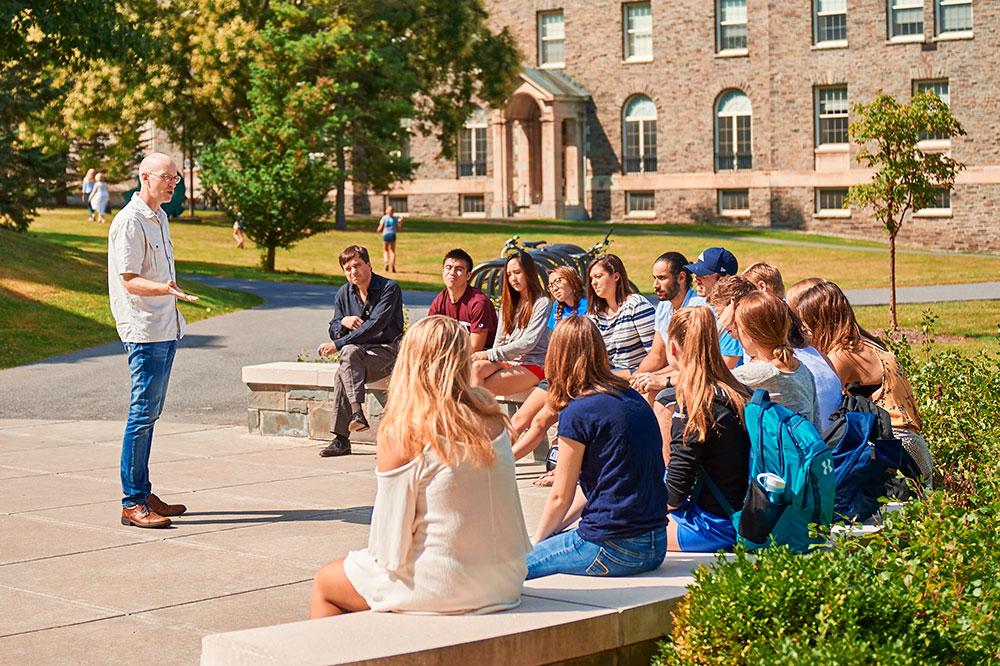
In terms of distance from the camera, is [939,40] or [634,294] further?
[939,40]

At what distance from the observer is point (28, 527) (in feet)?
26.7

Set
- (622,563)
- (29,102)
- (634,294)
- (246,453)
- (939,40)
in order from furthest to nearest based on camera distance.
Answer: (939,40) < (29,102) < (246,453) < (634,294) < (622,563)

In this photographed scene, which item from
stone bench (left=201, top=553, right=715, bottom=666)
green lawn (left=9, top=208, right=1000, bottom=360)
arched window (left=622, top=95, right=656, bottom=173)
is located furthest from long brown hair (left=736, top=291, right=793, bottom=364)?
arched window (left=622, top=95, right=656, bottom=173)

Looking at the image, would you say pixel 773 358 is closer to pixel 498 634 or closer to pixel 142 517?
pixel 498 634

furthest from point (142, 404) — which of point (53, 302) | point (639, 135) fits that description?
point (639, 135)

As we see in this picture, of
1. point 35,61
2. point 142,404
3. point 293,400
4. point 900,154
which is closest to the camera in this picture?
point 142,404

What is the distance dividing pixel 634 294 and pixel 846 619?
585 centimetres

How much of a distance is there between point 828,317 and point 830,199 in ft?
138

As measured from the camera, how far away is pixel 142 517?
8141 mm

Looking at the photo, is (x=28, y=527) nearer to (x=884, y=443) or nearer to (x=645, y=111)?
(x=884, y=443)

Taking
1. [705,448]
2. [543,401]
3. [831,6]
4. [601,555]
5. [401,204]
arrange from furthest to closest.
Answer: [401,204] → [831,6] → [543,401] → [705,448] → [601,555]

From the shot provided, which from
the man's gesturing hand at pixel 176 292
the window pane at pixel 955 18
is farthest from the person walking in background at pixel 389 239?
the man's gesturing hand at pixel 176 292

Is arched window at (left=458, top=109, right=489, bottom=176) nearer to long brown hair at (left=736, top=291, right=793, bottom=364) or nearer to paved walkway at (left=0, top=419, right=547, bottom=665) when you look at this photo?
paved walkway at (left=0, top=419, right=547, bottom=665)

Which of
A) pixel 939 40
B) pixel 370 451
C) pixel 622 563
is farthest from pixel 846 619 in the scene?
pixel 939 40
